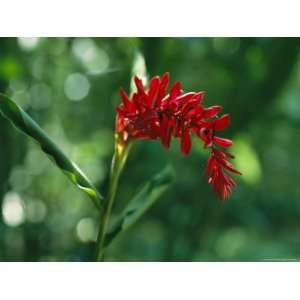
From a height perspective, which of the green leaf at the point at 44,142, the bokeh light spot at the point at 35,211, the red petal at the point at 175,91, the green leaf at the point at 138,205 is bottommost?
the bokeh light spot at the point at 35,211

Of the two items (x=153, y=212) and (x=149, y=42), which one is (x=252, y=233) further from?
(x=149, y=42)

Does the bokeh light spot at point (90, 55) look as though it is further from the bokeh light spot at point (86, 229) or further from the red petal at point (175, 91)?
the red petal at point (175, 91)

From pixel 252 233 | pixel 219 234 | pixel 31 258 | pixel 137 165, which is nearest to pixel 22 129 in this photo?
pixel 31 258

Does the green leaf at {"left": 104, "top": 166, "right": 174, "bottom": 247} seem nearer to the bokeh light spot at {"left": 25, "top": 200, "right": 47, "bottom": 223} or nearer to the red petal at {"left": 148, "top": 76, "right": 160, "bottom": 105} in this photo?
the red petal at {"left": 148, "top": 76, "right": 160, "bottom": 105}

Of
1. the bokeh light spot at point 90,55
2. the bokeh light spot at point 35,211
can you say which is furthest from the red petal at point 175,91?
the bokeh light spot at point 90,55

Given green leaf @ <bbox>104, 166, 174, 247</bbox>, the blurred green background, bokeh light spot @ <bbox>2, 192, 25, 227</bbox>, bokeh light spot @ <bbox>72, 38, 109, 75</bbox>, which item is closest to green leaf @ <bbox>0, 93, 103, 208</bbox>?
green leaf @ <bbox>104, 166, 174, 247</bbox>
